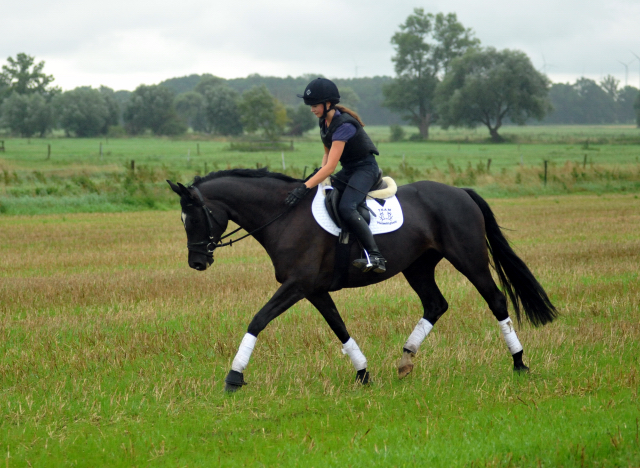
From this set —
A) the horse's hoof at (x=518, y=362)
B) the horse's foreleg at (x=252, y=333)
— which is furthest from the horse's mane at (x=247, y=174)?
the horse's hoof at (x=518, y=362)

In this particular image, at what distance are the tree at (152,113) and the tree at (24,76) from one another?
17870 mm

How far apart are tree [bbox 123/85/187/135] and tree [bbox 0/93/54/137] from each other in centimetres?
1409

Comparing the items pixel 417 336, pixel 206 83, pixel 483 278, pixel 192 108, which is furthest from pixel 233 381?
pixel 206 83

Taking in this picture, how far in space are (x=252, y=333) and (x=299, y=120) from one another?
92053 millimetres

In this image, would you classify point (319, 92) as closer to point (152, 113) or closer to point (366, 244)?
point (366, 244)

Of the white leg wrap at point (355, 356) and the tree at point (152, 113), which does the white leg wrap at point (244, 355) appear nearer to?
the white leg wrap at point (355, 356)

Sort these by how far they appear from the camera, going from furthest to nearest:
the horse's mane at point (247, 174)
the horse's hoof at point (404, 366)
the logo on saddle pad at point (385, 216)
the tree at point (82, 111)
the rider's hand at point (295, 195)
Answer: the tree at point (82, 111) < the logo on saddle pad at point (385, 216) < the horse's mane at point (247, 174) < the horse's hoof at point (404, 366) < the rider's hand at point (295, 195)

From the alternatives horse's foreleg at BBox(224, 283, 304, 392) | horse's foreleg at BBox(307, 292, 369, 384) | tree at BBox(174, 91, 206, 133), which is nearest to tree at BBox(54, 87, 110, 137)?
tree at BBox(174, 91, 206, 133)

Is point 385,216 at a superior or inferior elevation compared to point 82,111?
inferior

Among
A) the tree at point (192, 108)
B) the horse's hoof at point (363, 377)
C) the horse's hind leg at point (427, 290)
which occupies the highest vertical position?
the tree at point (192, 108)

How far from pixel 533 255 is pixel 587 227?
5208mm

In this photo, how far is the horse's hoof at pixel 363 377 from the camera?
20.8 feet

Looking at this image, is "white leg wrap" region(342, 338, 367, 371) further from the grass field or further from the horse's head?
the horse's head

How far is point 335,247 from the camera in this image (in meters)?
6.52
